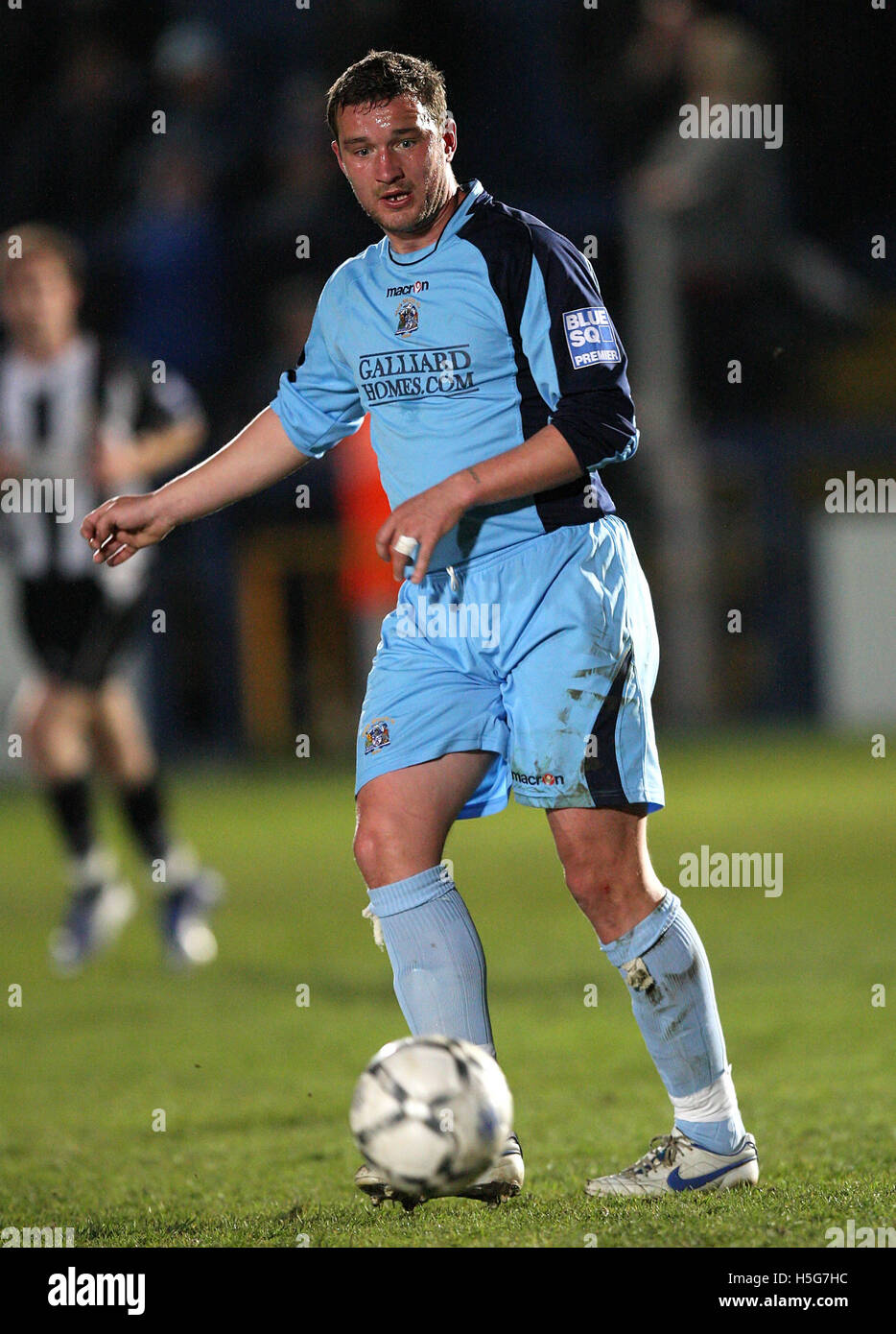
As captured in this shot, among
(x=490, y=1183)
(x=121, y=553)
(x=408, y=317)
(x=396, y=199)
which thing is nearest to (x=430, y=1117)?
(x=490, y=1183)

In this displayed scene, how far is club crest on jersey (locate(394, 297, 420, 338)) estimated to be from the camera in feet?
10.6

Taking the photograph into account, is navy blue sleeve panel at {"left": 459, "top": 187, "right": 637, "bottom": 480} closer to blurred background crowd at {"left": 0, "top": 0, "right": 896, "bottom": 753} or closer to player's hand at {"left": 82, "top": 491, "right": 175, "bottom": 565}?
player's hand at {"left": 82, "top": 491, "right": 175, "bottom": 565}

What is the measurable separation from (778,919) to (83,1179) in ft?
12.9

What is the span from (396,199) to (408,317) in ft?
0.70

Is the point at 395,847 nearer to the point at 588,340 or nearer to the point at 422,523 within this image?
the point at 422,523

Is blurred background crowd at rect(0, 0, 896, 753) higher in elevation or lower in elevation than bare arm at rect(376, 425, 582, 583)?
higher

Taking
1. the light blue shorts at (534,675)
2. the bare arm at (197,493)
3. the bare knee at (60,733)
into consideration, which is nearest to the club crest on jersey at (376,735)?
the light blue shorts at (534,675)

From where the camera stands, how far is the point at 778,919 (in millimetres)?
7027

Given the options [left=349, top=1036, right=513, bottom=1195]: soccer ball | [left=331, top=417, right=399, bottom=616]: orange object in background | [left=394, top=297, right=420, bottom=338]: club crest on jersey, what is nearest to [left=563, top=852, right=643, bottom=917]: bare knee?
[left=349, top=1036, right=513, bottom=1195]: soccer ball

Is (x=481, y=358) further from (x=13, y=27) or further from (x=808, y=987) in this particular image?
(x=13, y=27)

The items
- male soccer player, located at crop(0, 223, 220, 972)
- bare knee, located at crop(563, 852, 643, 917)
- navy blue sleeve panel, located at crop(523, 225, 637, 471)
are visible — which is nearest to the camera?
navy blue sleeve panel, located at crop(523, 225, 637, 471)

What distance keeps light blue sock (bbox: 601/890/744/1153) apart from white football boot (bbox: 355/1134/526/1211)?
1.07 ft

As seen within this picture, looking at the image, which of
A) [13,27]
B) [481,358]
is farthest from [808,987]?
[13,27]

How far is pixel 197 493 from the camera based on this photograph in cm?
349
